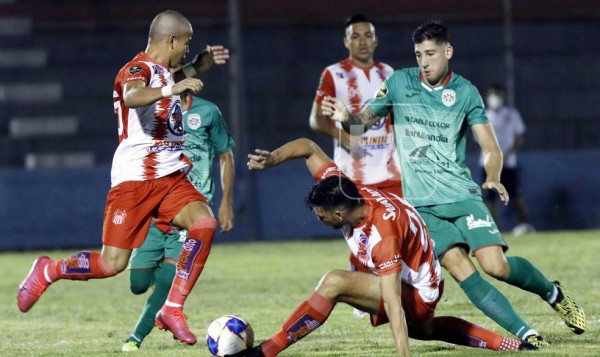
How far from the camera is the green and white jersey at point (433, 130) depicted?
8266 mm

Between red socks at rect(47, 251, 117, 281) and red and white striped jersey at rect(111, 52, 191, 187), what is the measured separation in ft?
1.72

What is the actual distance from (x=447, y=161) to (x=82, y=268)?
2.47m

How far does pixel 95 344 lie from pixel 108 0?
45.7ft

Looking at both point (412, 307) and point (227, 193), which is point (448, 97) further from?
point (227, 193)

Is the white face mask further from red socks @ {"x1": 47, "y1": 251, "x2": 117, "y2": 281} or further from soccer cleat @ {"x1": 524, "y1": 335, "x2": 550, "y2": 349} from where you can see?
soccer cleat @ {"x1": 524, "y1": 335, "x2": 550, "y2": 349}

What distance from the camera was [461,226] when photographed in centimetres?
811

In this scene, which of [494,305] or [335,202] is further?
[494,305]

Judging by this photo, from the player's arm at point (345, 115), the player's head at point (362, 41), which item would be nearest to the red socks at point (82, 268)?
the player's arm at point (345, 115)

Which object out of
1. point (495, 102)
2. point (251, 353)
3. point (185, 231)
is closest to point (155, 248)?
point (185, 231)

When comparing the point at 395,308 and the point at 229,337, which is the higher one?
the point at 395,308

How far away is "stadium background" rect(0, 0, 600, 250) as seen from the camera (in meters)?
18.9

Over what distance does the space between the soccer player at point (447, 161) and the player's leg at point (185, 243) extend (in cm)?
111

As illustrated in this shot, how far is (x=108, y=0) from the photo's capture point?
22094mm

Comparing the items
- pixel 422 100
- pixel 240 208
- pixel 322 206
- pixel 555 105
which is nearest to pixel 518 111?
pixel 555 105
